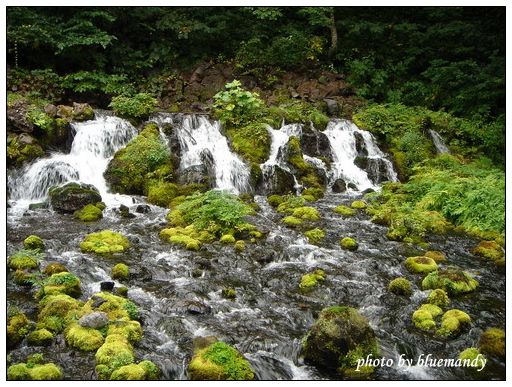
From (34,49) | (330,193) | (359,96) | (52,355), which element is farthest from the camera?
(359,96)

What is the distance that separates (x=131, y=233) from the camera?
35.5 ft

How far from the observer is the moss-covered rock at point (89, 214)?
456 inches

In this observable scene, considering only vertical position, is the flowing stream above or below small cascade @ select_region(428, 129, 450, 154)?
below

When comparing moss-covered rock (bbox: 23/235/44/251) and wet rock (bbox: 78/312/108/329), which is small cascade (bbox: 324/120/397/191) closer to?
moss-covered rock (bbox: 23/235/44/251)

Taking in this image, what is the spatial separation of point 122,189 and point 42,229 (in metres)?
3.44

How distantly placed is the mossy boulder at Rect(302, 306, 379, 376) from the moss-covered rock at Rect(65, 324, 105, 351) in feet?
9.09

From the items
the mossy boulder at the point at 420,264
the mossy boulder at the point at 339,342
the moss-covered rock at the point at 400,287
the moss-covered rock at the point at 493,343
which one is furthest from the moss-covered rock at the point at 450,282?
the mossy boulder at the point at 339,342

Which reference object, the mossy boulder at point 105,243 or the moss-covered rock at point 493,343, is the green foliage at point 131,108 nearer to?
the mossy boulder at point 105,243

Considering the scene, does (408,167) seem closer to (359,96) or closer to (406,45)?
(359,96)

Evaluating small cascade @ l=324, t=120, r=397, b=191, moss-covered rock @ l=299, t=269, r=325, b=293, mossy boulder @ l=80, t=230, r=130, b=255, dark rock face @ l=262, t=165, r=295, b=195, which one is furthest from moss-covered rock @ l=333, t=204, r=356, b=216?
mossy boulder @ l=80, t=230, r=130, b=255

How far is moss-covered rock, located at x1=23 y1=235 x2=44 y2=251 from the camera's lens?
938cm

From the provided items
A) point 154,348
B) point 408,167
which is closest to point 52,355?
point 154,348

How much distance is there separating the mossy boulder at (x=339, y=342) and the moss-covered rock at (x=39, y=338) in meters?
3.44

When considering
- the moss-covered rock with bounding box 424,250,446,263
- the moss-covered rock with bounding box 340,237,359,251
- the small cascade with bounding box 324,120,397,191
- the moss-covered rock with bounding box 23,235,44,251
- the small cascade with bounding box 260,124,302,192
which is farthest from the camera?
the small cascade with bounding box 324,120,397,191
